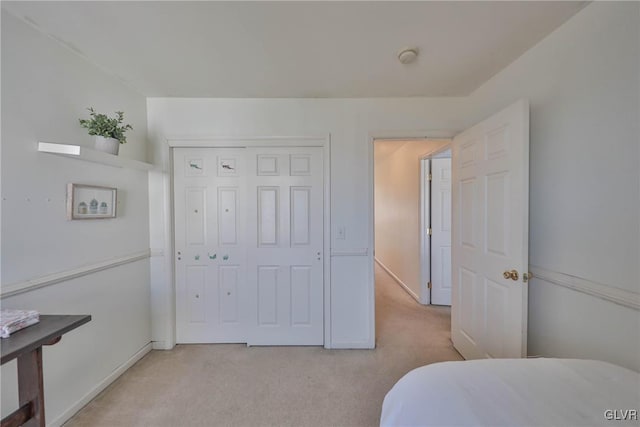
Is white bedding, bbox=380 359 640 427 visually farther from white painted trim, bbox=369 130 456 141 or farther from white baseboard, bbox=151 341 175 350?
white baseboard, bbox=151 341 175 350

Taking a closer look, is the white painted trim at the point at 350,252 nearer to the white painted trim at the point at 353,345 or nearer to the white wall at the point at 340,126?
the white wall at the point at 340,126

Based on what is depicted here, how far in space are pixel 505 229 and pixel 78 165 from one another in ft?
9.52

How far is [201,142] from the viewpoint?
2369mm

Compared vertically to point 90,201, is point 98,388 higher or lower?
lower

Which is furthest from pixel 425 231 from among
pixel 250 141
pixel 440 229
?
pixel 250 141

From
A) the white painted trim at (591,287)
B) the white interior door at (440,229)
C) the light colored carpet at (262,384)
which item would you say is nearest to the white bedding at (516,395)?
the white painted trim at (591,287)

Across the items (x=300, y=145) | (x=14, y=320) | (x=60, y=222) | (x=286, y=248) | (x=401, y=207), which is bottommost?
(x=14, y=320)

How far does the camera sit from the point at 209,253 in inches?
96.5

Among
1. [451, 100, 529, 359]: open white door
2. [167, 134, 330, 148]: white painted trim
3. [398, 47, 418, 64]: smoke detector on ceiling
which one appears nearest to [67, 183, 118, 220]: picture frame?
[167, 134, 330, 148]: white painted trim

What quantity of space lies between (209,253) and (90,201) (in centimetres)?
101

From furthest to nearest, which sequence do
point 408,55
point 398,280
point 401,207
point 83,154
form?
point 398,280
point 401,207
point 408,55
point 83,154

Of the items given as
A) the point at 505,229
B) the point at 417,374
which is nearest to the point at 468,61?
the point at 505,229

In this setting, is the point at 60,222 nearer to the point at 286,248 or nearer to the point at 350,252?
the point at 286,248

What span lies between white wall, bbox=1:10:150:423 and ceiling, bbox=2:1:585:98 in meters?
0.20
